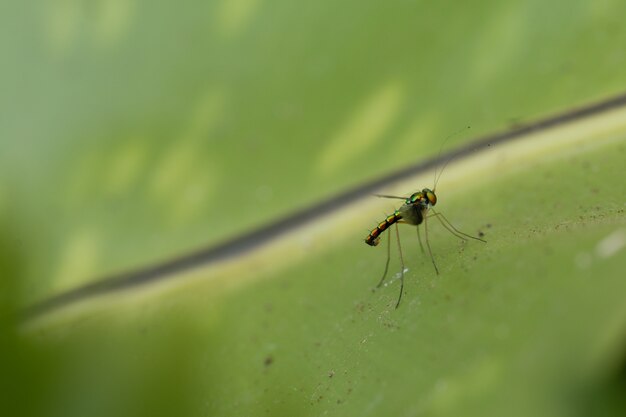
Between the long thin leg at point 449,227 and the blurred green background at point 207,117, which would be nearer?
the long thin leg at point 449,227

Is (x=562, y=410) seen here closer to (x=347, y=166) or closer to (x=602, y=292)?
(x=602, y=292)

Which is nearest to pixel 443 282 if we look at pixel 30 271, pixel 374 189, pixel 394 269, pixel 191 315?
pixel 394 269

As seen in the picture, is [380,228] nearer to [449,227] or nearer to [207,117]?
[449,227]

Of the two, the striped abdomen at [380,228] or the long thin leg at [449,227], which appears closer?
the long thin leg at [449,227]

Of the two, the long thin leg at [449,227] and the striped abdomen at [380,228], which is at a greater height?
the long thin leg at [449,227]

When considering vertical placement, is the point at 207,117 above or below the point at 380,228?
above

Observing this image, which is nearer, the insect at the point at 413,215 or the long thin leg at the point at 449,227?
the long thin leg at the point at 449,227

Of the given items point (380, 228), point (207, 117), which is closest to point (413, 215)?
point (380, 228)
